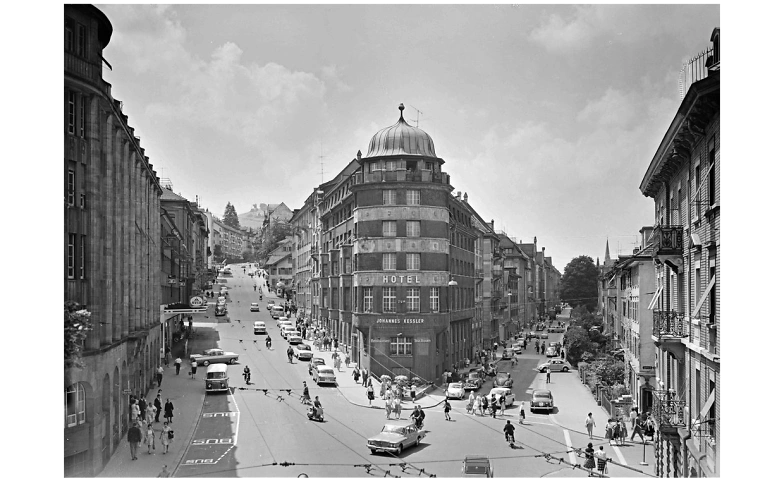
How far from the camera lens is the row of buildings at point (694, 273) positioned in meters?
17.8

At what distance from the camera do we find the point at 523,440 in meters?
33.5

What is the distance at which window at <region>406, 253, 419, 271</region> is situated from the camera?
50531 millimetres

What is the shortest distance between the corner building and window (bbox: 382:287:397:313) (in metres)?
0.07

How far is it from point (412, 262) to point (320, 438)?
2161 centimetres

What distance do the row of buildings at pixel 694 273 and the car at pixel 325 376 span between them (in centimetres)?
1811

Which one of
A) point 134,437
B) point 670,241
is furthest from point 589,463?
point 134,437

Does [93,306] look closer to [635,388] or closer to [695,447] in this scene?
[695,447]

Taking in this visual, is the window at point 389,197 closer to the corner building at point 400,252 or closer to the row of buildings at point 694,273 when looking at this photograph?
the corner building at point 400,252

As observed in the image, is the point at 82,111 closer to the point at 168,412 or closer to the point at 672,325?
the point at 168,412

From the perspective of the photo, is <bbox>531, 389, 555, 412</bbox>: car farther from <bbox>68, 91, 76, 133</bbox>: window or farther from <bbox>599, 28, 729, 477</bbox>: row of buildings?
<bbox>68, 91, 76, 133</bbox>: window

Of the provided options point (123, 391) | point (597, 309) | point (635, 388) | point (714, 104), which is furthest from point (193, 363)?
point (597, 309)

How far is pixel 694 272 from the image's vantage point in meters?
22.4

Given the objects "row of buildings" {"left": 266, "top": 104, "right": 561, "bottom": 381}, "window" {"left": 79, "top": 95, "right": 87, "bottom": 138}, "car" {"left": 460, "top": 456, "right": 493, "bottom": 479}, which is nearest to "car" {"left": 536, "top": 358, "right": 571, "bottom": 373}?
"row of buildings" {"left": 266, "top": 104, "right": 561, "bottom": 381}
